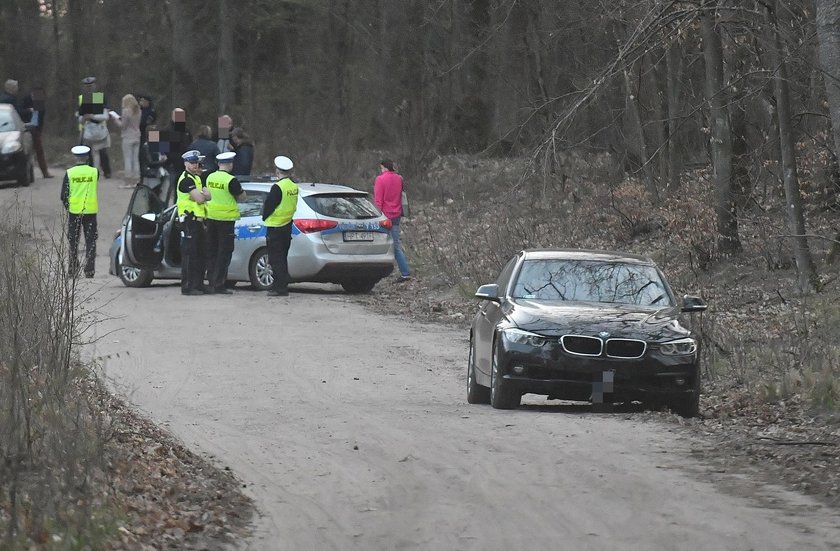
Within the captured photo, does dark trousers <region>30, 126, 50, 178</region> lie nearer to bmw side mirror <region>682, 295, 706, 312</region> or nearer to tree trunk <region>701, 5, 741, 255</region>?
tree trunk <region>701, 5, 741, 255</region>

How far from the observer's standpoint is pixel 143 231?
24.2 m

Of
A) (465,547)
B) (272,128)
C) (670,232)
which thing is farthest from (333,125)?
(465,547)

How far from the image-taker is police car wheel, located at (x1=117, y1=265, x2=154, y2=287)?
24922 mm

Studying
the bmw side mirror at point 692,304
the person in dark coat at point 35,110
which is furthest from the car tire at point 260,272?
the person in dark coat at point 35,110

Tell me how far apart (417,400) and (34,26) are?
49007 millimetres

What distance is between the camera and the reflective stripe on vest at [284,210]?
23.1m

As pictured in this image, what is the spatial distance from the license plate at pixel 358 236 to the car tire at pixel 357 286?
3.83 feet

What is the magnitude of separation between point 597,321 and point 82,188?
14.4 meters

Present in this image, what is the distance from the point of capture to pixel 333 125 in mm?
44000

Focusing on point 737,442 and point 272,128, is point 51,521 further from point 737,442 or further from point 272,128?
point 272,128

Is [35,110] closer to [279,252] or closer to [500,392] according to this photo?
[279,252]

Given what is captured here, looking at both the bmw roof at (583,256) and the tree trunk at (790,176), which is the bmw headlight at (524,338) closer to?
the bmw roof at (583,256)

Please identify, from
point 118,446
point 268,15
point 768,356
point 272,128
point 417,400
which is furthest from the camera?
point 268,15

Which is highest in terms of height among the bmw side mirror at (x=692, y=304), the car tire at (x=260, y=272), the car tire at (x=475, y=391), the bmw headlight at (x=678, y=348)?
the bmw side mirror at (x=692, y=304)
